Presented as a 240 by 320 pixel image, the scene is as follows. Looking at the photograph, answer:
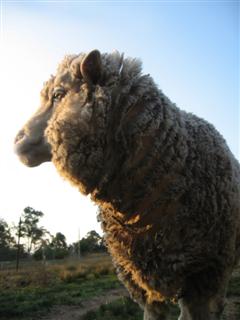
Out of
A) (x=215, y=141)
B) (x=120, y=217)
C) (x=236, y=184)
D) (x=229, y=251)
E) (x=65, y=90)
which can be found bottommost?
(x=229, y=251)

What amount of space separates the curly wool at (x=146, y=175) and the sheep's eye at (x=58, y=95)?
6 centimetres

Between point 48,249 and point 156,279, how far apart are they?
43.7 metres

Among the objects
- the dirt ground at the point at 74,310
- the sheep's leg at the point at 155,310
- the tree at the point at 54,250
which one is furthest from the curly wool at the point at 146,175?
the tree at the point at 54,250

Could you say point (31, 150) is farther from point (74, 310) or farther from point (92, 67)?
point (74, 310)

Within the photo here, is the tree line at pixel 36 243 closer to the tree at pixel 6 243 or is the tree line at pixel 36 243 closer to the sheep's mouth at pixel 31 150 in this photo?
the tree at pixel 6 243

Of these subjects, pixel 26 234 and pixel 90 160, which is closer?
pixel 90 160

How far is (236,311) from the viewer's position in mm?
6480

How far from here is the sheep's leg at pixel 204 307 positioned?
2906mm

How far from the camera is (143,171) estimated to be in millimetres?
2633

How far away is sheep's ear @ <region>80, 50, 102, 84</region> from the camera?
8.48 ft

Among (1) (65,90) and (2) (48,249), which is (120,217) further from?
(2) (48,249)

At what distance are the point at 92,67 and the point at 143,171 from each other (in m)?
0.67

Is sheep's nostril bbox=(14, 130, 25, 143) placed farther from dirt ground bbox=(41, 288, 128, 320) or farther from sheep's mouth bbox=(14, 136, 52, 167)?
dirt ground bbox=(41, 288, 128, 320)

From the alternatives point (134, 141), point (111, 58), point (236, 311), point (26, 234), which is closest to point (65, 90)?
point (111, 58)
